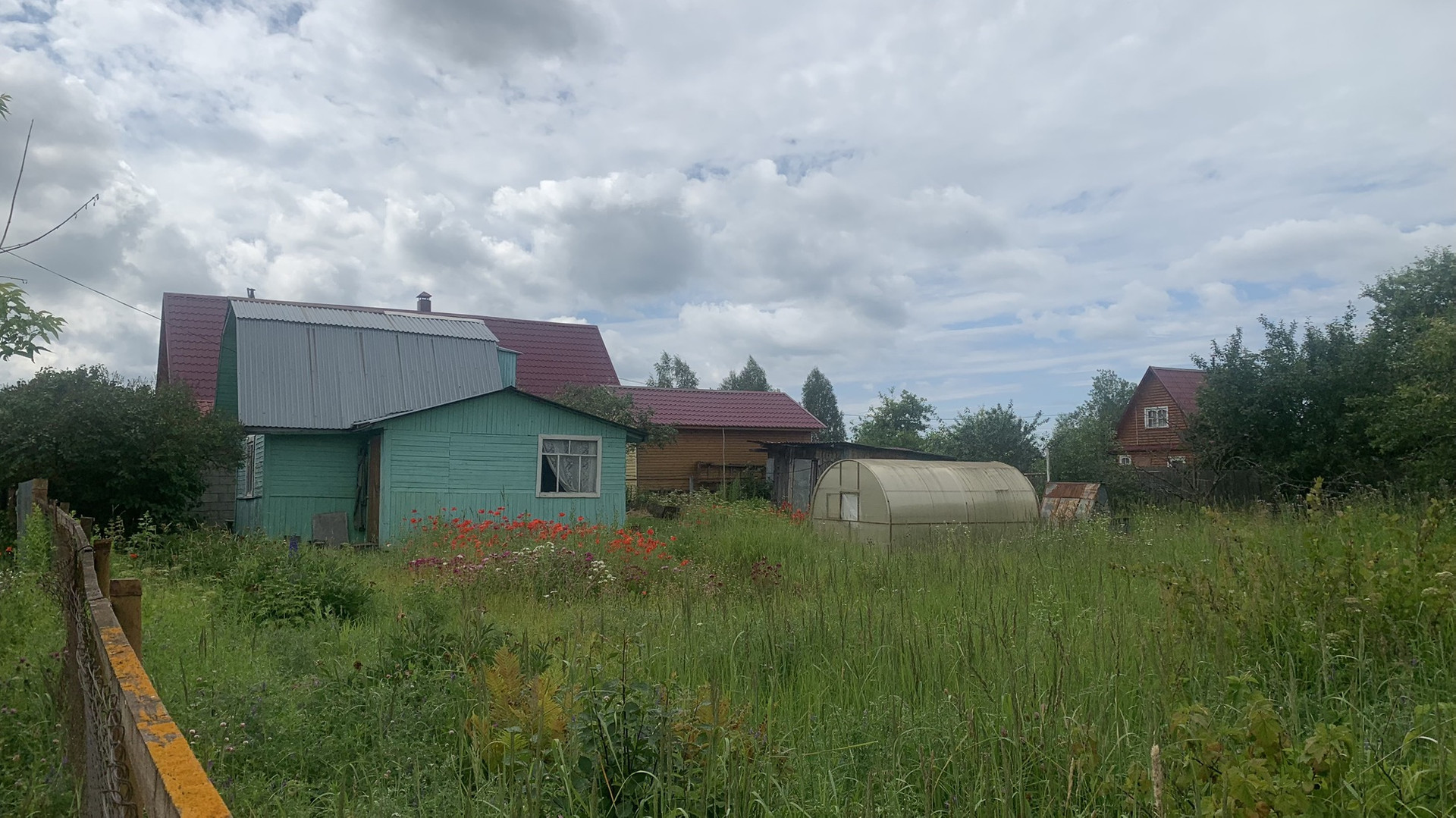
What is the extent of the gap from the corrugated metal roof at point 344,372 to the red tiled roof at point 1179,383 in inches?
1229

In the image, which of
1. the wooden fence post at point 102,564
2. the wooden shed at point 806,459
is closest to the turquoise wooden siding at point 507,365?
the wooden shed at point 806,459

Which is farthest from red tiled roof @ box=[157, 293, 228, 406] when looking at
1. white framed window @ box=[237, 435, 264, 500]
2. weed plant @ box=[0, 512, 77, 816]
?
weed plant @ box=[0, 512, 77, 816]

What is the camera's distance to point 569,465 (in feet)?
61.3

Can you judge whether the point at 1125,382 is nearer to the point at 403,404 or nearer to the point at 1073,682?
the point at 403,404

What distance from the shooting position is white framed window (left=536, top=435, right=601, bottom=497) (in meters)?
18.3

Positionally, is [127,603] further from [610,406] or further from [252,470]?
[610,406]

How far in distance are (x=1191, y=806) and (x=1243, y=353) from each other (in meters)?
22.5

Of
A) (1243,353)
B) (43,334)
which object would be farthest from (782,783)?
(1243,353)

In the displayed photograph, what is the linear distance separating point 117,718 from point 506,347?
29216 mm

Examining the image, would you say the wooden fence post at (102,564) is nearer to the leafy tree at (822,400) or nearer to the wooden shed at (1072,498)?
the wooden shed at (1072,498)

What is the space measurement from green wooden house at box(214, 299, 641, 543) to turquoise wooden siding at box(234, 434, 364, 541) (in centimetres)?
2

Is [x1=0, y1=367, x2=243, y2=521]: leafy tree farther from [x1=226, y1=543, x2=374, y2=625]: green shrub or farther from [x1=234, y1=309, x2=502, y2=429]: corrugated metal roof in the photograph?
[x1=226, y1=543, x2=374, y2=625]: green shrub

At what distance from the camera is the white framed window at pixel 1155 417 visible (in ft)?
136

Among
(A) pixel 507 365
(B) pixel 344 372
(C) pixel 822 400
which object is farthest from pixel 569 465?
(C) pixel 822 400
